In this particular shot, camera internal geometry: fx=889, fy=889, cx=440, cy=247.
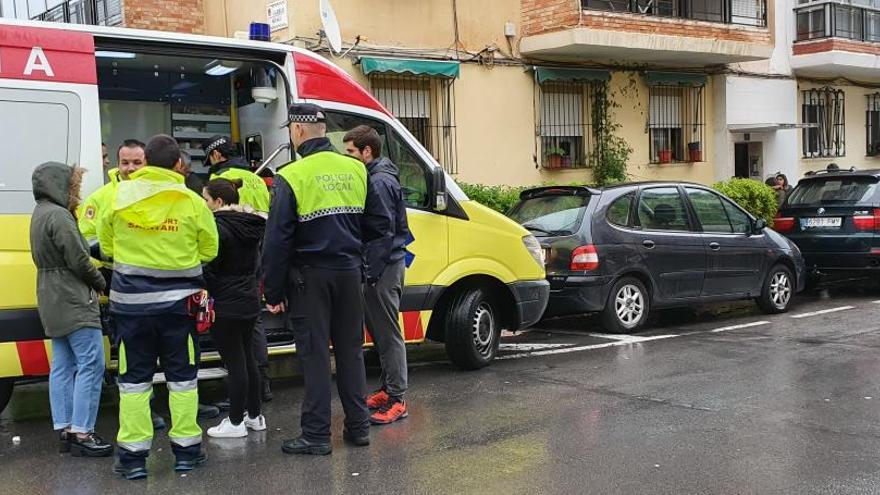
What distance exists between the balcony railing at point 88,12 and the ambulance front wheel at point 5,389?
977 centimetres

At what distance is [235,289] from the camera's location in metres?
5.46

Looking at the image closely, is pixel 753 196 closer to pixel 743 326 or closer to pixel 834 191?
pixel 834 191

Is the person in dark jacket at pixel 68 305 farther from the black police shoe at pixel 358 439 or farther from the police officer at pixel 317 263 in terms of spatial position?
the black police shoe at pixel 358 439

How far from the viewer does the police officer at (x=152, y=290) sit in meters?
4.86

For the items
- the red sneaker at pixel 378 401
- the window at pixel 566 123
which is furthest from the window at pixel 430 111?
the red sneaker at pixel 378 401

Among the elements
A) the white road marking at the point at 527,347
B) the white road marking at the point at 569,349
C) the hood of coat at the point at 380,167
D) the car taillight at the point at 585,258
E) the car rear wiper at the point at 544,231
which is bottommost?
the white road marking at the point at 527,347

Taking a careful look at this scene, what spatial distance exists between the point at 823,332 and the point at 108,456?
7.49 metres

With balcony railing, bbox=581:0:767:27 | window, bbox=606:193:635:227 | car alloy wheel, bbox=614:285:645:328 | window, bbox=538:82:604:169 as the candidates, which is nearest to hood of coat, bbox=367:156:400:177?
window, bbox=606:193:635:227

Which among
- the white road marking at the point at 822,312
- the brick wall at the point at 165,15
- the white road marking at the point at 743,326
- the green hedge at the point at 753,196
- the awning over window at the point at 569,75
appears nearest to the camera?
the white road marking at the point at 743,326

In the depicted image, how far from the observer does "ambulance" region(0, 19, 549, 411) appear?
5762mm

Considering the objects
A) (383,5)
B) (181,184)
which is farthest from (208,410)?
(383,5)

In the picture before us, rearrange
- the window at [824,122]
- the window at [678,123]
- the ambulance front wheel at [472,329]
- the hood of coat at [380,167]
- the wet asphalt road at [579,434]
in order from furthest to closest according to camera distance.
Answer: the window at [824,122], the window at [678,123], the ambulance front wheel at [472,329], the hood of coat at [380,167], the wet asphalt road at [579,434]

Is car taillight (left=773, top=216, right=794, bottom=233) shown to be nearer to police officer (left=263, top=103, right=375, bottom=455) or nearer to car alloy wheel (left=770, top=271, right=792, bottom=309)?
car alloy wheel (left=770, top=271, right=792, bottom=309)

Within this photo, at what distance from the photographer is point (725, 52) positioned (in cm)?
1706
